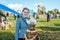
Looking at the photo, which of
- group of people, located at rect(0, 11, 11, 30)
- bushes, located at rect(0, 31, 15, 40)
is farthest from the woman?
group of people, located at rect(0, 11, 11, 30)

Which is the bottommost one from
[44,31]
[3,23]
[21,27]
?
[44,31]

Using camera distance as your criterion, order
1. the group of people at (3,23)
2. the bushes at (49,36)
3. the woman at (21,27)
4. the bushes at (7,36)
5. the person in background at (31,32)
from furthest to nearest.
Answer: the group of people at (3,23)
the bushes at (7,36)
the bushes at (49,36)
the woman at (21,27)
the person in background at (31,32)

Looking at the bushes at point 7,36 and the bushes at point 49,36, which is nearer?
the bushes at point 49,36

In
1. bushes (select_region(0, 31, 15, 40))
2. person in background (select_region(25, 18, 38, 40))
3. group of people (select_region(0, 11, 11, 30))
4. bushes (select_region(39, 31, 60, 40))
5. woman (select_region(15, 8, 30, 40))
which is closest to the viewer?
person in background (select_region(25, 18, 38, 40))

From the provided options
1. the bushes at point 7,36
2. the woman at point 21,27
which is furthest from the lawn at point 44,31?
the woman at point 21,27

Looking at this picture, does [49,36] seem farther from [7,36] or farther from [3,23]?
[3,23]

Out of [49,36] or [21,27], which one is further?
[49,36]

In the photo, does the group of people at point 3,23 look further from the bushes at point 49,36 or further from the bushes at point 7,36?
the bushes at point 49,36

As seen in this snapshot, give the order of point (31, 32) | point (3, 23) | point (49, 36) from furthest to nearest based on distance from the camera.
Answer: point (3, 23)
point (49, 36)
point (31, 32)

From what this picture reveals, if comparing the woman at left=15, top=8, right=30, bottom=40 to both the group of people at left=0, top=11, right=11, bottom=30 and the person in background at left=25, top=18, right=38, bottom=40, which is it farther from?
the group of people at left=0, top=11, right=11, bottom=30

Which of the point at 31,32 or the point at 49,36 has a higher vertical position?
the point at 31,32

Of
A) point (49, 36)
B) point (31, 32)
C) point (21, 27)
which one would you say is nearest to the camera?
point (31, 32)

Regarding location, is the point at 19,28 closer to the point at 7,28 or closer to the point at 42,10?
the point at 7,28

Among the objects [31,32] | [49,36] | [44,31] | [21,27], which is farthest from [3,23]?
[31,32]
